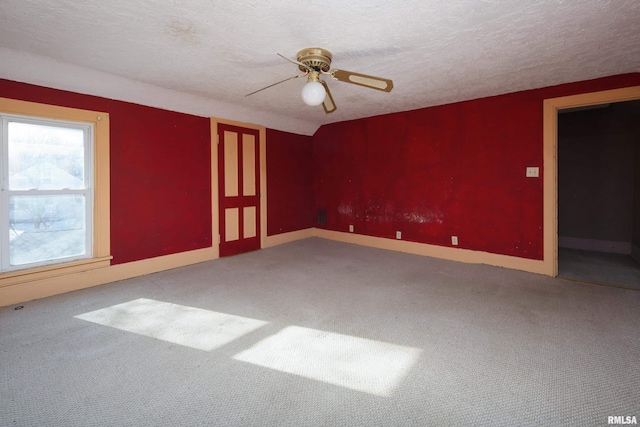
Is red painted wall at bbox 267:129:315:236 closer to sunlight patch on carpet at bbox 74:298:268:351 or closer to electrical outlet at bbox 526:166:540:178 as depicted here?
sunlight patch on carpet at bbox 74:298:268:351

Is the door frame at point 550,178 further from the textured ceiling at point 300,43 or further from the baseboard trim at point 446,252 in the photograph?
the textured ceiling at point 300,43

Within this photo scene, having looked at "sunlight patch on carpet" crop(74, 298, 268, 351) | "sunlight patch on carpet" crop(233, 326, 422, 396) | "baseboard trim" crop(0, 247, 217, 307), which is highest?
"baseboard trim" crop(0, 247, 217, 307)

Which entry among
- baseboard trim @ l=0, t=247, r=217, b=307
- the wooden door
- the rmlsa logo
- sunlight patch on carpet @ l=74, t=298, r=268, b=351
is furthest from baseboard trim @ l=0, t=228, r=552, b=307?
the rmlsa logo

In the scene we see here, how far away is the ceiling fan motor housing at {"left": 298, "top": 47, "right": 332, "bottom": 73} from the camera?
2482 mm

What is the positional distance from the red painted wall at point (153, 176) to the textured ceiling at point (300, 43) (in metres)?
0.18

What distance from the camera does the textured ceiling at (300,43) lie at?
6.40 ft

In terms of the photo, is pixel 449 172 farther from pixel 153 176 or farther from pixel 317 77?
pixel 153 176

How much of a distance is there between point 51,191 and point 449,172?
191 inches

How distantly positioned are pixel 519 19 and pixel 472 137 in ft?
7.26

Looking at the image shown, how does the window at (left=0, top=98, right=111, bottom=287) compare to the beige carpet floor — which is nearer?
the beige carpet floor

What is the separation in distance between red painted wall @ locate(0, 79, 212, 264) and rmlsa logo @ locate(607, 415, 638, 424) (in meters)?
4.27

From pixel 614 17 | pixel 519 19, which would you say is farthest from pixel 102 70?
pixel 614 17

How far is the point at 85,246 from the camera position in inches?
131

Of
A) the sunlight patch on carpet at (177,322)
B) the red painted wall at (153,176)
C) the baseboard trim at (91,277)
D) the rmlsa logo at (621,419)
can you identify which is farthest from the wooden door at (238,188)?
the rmlsa logo at (621,419)
